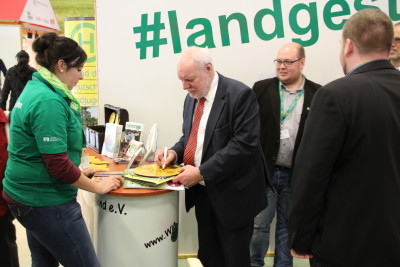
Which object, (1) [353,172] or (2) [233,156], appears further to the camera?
(2) [233,156]

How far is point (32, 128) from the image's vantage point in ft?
4.55

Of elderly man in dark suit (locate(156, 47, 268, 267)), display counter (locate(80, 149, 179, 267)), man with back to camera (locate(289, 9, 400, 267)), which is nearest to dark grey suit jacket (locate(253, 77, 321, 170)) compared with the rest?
elderly man in dark suit (locate(156, 47, 268, 267))

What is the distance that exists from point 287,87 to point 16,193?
5.86 feet

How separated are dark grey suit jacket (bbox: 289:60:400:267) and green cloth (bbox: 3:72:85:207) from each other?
3.18ft

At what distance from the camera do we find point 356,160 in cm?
116

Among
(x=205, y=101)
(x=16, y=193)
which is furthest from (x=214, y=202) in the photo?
(x=16, y=193)

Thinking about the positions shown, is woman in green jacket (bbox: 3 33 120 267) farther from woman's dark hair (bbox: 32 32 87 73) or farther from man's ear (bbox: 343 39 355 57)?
man's ear (bbox: 343 39 355 57)

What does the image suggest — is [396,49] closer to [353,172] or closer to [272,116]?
[272,116]

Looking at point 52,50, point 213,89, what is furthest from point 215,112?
point 52,50

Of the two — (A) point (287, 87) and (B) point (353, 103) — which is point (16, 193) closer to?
(B) point (353, 103)

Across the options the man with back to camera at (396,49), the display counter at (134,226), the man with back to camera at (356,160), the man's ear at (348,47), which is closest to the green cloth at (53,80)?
the display counter at (134,226)

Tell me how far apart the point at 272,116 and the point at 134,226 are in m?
1.16

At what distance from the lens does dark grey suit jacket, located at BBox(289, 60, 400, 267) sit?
1133mm

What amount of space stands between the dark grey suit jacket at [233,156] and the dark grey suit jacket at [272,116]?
0.41 meters
